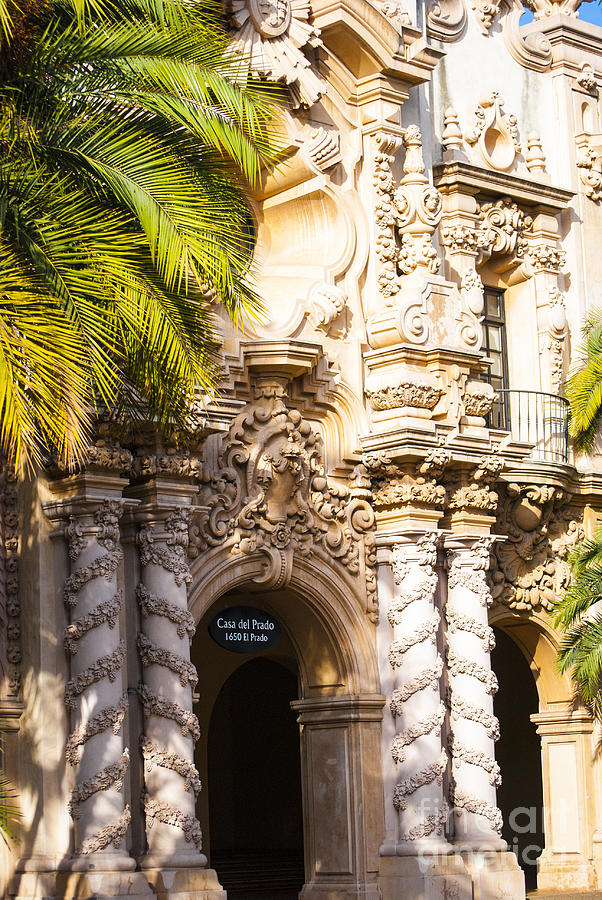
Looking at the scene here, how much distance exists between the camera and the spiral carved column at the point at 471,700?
76.8 feet

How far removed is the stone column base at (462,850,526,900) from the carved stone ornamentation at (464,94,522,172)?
9847 mm

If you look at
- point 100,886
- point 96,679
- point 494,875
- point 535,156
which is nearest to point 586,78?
point 535,156

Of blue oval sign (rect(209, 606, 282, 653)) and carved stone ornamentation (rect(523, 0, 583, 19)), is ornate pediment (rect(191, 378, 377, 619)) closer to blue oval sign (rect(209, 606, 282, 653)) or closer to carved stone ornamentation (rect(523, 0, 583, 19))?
blue oval sign (rect(209, 606, 282, 653))

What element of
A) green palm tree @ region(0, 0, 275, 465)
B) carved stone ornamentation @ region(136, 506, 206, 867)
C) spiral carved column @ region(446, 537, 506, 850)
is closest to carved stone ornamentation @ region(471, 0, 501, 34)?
spiral carved column @ region(446, 537, 506, 850)

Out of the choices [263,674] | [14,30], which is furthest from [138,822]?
[263,674]

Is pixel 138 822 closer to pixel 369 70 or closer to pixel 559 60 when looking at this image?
pixel 369 70

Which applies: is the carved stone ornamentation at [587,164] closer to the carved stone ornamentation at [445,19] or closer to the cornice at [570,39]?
the cornice at [570,39]

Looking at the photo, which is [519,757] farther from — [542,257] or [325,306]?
[325,306]

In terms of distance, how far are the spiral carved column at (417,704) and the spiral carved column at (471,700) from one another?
1.29 ft

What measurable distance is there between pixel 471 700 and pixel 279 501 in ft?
12.0

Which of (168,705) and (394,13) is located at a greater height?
(394,13)

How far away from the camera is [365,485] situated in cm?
2367

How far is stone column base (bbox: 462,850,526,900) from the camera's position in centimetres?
2311

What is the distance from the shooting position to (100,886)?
18.9 metres
